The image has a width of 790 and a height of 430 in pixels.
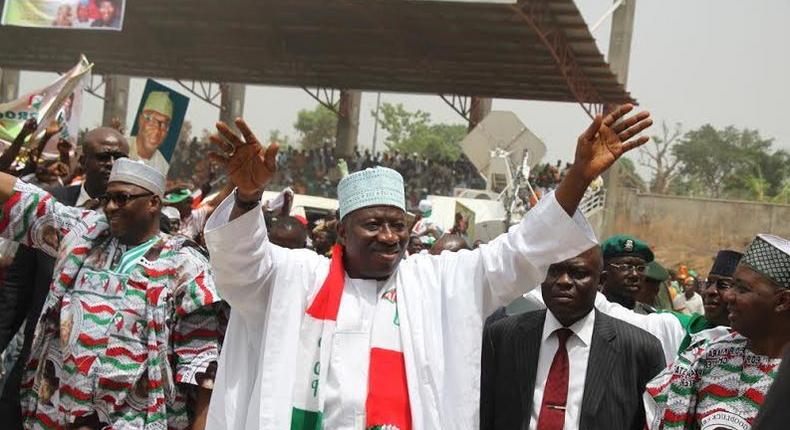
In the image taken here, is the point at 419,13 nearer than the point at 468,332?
No

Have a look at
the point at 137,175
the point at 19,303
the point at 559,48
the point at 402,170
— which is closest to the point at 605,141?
the point at 137,175

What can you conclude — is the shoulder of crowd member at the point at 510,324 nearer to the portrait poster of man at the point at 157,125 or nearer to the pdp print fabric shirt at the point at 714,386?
the pdp print fabric shirt at the point at 714,386

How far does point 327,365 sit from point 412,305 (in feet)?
1.05

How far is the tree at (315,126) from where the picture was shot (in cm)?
9184

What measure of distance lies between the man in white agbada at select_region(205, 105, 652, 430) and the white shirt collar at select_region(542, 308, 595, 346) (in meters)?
0.52

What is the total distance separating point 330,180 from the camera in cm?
2777

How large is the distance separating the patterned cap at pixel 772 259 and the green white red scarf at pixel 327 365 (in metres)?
1.11

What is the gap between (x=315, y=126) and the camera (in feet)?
310

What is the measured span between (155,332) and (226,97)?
27.4 meters

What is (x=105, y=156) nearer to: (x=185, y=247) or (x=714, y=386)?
(x=185, y=247)

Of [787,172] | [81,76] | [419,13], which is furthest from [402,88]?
[787,172]

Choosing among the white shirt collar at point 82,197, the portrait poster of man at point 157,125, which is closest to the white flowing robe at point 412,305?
the white shirt collar at point 82,197

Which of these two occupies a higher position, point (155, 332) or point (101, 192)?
point (101, 192)

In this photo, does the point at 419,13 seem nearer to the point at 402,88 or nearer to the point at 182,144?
the point at 402,88
